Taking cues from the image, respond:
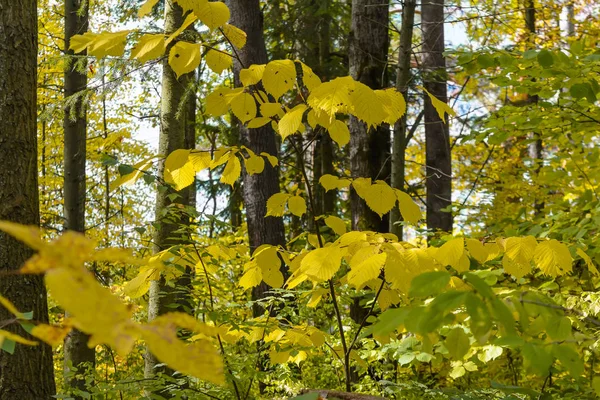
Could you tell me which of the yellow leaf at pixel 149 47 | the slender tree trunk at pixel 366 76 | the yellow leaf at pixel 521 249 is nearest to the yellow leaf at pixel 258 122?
the yellow leaf at pixel 149 47

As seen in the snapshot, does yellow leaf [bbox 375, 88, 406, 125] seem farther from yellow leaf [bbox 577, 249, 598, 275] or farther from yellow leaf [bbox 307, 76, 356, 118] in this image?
yellow leaf [bbox 577, 249, 598, 275]

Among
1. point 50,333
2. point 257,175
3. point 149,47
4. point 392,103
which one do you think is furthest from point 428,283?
point 257,175

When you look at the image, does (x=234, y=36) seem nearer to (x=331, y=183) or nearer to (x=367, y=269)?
(x=331, y=183)

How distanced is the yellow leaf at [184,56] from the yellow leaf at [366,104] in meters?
0.51

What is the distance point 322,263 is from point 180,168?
661 mm

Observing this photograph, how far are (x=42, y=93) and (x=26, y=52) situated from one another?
8196 mm

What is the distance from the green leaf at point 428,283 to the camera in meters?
1.02

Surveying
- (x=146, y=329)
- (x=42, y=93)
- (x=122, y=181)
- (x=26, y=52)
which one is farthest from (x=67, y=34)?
(x=146, y=329)

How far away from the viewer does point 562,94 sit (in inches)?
149

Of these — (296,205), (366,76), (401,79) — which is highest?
(366,76)

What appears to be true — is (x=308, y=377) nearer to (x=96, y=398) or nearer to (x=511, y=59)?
(x=96, y=398)

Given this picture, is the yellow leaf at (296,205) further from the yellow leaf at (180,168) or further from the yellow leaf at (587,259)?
the yellow leaf at (587,259)

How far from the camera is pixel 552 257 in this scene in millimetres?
1675

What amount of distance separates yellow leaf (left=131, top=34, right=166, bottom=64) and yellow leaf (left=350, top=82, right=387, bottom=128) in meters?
0.58
